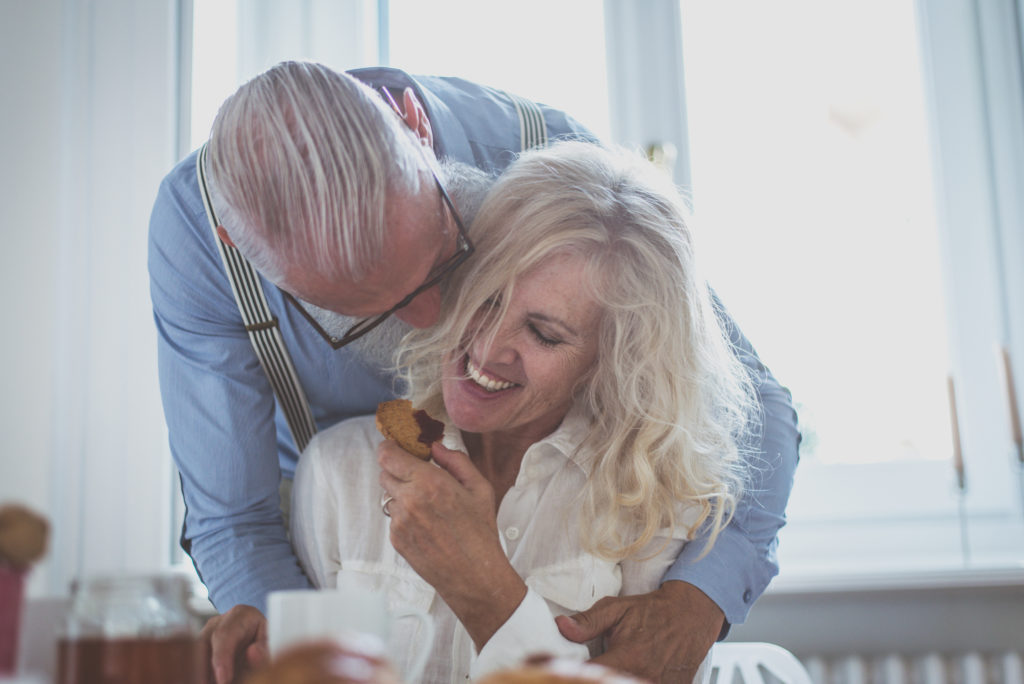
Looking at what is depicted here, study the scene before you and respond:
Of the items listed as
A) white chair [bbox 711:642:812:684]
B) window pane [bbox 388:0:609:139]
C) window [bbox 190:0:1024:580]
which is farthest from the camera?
window pane [bbox 388:0:609:139]

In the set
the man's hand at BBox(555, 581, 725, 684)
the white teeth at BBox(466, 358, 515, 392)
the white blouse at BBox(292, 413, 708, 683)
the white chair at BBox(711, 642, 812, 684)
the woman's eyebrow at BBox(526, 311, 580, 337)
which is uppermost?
the woman's eyebrow at BBox(526, 311, 580, 337)

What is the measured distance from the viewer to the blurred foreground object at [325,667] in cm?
40

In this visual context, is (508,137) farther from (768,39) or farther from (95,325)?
(768,39)

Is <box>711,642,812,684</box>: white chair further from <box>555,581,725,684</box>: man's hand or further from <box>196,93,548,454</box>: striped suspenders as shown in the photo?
<box>196,93,548,454</box>: striped suspenders

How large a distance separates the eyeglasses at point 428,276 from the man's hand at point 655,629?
1.43 ft

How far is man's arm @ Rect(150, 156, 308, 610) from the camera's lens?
1368mm

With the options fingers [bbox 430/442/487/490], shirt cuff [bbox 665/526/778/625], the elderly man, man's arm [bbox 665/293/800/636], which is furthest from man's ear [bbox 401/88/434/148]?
shirt cuff [bbox 665/526/778/625]

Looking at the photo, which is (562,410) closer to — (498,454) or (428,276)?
(498,454)

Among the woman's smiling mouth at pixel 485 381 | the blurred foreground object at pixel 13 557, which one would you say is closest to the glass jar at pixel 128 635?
the blurred foreground object at pixel 13 557

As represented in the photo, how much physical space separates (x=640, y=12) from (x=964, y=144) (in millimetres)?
920

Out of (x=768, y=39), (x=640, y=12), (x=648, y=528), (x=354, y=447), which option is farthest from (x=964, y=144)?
(x=354, y=447)

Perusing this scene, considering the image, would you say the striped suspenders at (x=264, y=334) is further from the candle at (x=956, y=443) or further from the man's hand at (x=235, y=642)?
the candle at (x=956, y=443)

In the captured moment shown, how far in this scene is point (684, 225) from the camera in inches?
55.2

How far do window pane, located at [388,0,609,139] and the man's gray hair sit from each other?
1478mm
